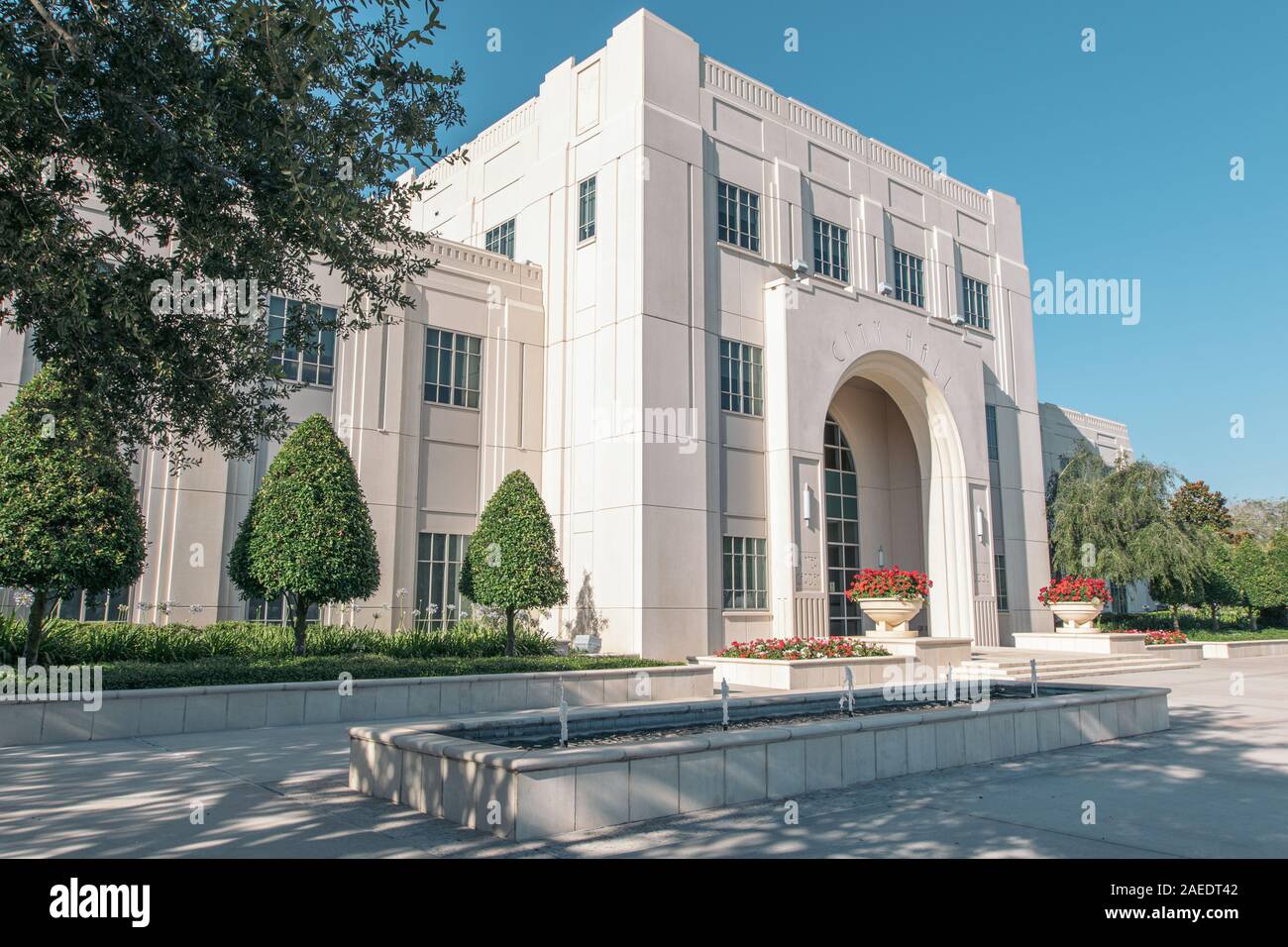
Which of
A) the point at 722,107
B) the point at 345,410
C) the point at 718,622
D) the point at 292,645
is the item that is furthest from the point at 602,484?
the point at 722,107

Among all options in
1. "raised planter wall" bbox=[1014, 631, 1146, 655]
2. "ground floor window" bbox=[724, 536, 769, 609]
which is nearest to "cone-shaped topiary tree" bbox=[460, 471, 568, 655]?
"ground floor window" bbox=[724, 536, 769, 609]

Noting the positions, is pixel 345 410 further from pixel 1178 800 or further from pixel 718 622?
pixel 1178 800

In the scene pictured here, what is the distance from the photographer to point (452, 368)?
73.8 ft

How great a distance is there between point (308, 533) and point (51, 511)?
3791 millimetres

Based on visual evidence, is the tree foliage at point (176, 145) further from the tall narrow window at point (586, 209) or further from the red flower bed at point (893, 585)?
the red flower bed at point (893, 585)

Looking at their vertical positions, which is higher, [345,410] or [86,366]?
[345,410]

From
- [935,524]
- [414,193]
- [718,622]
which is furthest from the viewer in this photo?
[935,524]

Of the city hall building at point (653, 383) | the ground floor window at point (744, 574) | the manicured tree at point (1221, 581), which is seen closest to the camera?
the city hall building at point (653, 383)

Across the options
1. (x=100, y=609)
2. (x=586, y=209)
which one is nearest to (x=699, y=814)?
(x=100, y=609)

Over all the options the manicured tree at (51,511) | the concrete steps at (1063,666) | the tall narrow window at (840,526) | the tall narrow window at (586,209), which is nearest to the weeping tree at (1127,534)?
the concrete steps at (1063,666)

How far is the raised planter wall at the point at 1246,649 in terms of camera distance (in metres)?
29.4

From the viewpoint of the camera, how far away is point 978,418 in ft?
94.9

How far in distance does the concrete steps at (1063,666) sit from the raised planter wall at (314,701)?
7.07m

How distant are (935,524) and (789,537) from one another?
805 cm
